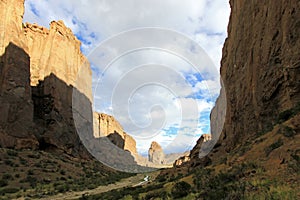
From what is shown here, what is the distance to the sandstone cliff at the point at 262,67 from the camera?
15888 mm

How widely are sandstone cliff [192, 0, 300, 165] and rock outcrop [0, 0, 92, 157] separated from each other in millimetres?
35524

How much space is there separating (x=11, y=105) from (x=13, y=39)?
13.1 m

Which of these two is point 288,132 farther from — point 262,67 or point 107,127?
point 107,127

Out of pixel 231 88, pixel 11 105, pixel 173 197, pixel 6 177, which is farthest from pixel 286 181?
pixel 11 105

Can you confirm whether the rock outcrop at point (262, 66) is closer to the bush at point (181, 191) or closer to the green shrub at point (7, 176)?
the bush at point (181, 191)

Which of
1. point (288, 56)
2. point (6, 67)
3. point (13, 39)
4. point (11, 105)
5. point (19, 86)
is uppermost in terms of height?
point (13, 39)

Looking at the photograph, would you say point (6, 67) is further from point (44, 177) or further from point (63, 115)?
point (44, 177)

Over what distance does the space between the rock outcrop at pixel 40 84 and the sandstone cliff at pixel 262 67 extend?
35524 millimetres

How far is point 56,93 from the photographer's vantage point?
183ft

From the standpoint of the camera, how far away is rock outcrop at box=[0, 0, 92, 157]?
41375mm

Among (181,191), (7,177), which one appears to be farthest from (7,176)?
(181,191)

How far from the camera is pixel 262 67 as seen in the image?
1995 cm

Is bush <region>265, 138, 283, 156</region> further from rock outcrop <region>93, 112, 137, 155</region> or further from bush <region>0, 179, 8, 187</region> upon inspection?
rock outcrop <region>93, 112, 137, 155</region>

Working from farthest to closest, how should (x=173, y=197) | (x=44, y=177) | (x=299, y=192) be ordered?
(x=44, y=177), (x=173, y=197), (x=299, y=192)
